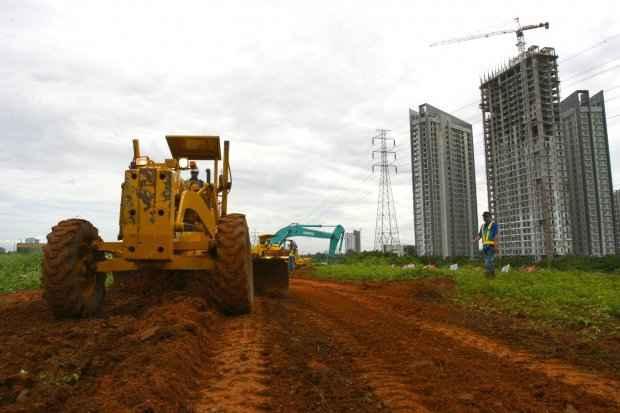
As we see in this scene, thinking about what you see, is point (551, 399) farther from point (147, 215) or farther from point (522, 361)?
point (147, 215)

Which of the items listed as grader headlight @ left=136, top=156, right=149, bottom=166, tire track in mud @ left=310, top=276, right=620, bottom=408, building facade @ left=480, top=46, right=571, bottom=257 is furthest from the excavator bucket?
building facade @ left=480, top=46, right=571, bottom=257

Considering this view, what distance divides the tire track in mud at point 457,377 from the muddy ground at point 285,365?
0.5 inches

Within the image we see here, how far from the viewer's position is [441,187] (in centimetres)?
3928

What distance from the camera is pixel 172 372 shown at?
3354 millimetres

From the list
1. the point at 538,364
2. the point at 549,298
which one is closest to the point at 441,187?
the point at 549,298

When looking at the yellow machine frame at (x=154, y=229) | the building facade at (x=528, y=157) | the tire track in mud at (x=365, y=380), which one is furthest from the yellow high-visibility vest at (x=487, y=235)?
the building facade at (x=528, y=157)

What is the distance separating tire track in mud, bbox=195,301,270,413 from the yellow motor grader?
0.76 metres

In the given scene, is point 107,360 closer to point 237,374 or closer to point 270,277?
point 237,374

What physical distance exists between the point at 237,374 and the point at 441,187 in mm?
37834

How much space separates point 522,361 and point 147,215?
183 inches

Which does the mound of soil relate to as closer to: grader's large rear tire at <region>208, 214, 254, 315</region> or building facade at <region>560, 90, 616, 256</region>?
grader's large rear tire at <region>208, 214, 254, 315</region>

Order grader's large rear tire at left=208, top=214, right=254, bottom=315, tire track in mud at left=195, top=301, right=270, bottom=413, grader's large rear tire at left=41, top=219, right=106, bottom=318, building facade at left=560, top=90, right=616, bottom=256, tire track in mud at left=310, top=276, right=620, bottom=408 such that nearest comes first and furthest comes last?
1. tire track in mud at left=195, top=301, right=270, bottom=413
2. tire track in mud at left=310, top=276, right=620, bottom=408
3. grader's large rear tire at left=41, top=219, right=106, bottom=318
4. grader's large rear tire at left=208, top=214, right=254, bottom=315
5. building facade at left=560, top=90, right=616, bottom=256

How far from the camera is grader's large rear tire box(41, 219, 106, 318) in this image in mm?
5457

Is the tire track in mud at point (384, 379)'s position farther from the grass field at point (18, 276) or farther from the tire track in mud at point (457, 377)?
the grass field at point (18, 276)
